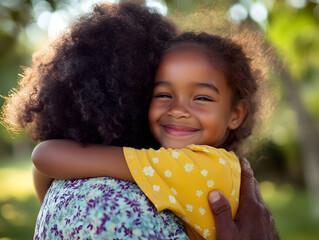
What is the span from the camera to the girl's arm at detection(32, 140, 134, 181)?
6.01 feet

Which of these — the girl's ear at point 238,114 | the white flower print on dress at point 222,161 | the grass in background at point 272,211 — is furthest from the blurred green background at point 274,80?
the white flower print on dress at point 222,161

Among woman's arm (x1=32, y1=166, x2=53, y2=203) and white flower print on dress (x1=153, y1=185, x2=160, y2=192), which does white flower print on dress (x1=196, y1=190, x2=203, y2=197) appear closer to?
white flower print on dress (x1=153, y1=185, x2=160, y2=192)

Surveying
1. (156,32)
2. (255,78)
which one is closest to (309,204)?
(255,78)

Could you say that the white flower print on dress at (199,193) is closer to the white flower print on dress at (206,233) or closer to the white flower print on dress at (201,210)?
the white flower print on dress at (201,210)

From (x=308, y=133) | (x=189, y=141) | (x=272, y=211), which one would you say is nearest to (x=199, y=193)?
(x=189, y=141)

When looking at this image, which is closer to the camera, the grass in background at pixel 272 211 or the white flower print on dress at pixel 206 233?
the white flower print on dress at pixel 206 233

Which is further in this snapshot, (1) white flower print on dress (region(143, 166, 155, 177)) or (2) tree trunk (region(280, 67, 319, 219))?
(2) tree trunk (region(280, 67, 319, 219))

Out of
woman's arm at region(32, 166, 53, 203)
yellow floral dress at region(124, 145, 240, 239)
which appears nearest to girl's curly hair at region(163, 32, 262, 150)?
yellow floral dress at region(124, 145, 240, 239)

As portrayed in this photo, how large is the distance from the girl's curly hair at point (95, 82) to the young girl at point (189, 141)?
0.35 feet

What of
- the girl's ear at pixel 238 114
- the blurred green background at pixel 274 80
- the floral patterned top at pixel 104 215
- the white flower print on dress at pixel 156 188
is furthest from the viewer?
the blurred green background at pixel 274 80

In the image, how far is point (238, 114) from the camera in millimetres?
2607

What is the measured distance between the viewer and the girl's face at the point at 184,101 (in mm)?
2209

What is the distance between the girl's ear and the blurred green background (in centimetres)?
59

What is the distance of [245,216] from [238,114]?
842mm
